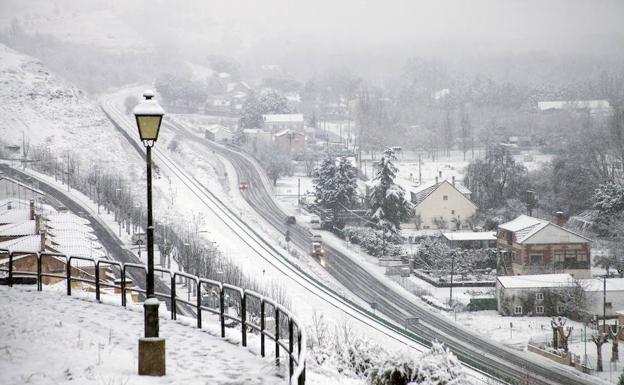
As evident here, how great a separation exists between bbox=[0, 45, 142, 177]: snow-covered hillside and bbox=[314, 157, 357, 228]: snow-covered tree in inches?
780

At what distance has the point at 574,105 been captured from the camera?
121125 millimetres

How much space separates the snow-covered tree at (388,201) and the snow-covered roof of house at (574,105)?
69344 millimetres

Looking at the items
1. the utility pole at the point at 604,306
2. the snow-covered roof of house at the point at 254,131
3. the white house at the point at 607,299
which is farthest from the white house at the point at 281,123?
the utility pole at the point at 604,306

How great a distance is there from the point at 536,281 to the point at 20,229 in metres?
26.6

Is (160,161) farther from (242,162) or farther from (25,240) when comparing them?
(25,240)

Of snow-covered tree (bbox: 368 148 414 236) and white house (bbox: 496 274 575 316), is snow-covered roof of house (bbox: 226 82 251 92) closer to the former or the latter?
snow-covered tree (bbox: 368 148 414 236)

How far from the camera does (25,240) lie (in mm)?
28547

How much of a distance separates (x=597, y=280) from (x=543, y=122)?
73.2 meters

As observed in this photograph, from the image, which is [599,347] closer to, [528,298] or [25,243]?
[528,298]

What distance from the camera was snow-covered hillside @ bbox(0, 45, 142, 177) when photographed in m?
74.9

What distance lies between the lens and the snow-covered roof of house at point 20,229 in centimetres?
3103

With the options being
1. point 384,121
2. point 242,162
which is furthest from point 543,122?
point 242,162

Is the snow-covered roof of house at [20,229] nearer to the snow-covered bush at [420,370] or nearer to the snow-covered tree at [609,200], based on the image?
the snow-covered bush at [420,370]

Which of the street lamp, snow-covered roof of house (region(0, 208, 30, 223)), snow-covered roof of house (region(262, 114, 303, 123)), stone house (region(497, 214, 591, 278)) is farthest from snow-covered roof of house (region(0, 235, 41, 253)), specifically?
snow-covered roof of house (region(262, 114, 303, 123))
